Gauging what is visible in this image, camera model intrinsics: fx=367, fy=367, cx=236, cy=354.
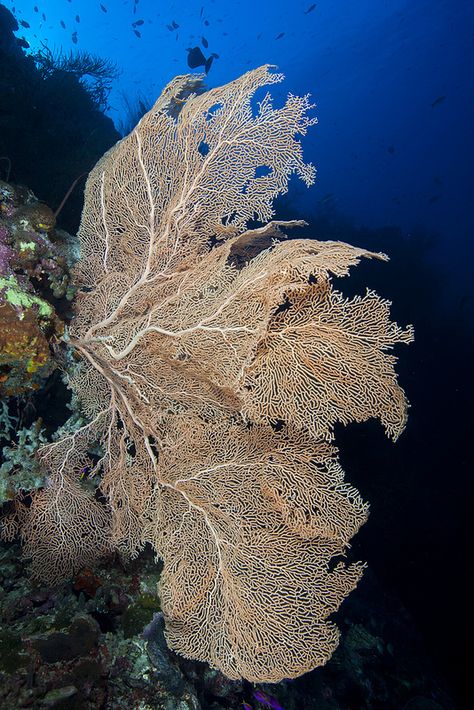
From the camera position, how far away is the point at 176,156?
3.78m

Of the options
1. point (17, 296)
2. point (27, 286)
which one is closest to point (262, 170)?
point (27, 286)

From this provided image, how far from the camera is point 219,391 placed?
3.29m

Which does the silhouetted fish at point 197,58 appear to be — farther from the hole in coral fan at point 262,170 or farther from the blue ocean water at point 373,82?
the blue ocean water at point 373,82

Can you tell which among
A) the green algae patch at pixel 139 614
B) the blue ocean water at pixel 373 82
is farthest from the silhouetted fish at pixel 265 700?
the blue ocean water at pixel 373 82

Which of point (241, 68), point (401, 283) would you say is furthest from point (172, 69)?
point (401, 283)

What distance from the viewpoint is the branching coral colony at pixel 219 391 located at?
9.07ft

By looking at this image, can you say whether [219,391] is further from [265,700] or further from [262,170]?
[262,170]

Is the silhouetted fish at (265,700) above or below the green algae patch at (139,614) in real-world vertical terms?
below

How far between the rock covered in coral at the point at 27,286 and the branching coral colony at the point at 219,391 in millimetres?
344

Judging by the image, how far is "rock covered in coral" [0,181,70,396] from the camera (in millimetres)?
3033

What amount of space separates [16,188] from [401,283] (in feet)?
58.1

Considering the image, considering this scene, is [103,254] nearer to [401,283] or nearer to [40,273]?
[40,273]

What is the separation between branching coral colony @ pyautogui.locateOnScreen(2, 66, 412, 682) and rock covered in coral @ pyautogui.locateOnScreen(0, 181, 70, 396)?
13.6 inches

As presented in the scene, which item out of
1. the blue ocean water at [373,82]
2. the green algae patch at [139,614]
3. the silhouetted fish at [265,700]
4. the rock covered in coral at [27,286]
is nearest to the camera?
the rock covered in coral at [27,286]
